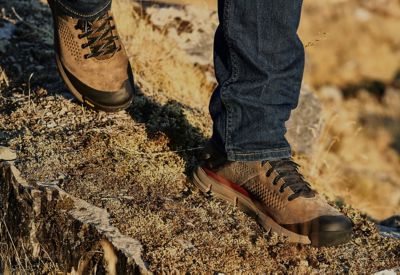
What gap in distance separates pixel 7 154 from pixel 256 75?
1.14 meters

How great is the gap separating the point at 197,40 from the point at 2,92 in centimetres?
184

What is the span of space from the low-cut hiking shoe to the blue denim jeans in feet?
0.28

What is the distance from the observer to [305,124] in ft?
16.1

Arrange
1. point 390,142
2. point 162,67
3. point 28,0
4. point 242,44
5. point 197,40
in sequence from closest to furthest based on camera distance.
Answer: point 242,44
point 162,67
point 28,0
point 197,40
point 390,142

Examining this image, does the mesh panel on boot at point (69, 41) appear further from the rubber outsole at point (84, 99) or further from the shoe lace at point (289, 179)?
the shoe lace at point (289, 179)

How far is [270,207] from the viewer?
2.55 m

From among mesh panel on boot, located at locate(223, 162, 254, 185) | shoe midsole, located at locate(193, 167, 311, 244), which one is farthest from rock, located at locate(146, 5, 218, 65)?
mesh panel on boot, located at locate(223, 162, 254, 185)

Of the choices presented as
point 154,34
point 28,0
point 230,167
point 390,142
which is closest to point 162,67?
point 154,34

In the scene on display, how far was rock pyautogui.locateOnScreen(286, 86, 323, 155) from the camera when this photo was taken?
15.4ft

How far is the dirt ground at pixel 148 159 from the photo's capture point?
2.46m

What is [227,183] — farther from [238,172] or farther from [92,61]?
[92,61]

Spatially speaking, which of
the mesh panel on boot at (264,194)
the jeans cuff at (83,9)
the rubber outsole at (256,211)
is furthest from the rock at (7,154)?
the mesh panel on boot at (264,194)

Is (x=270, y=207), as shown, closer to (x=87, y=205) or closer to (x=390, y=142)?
(x=87, y=205)

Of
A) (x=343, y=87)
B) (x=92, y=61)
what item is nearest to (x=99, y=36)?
(x=92, y=61)
